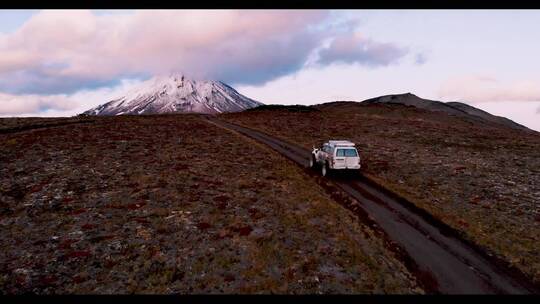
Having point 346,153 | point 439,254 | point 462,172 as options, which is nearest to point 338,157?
point 346,153

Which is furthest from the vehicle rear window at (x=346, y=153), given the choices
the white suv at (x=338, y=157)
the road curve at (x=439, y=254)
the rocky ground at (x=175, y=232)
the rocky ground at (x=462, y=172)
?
the road curve at (x=439, y=254)

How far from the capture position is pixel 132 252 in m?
15.9

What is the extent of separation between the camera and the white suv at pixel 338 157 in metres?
30.5

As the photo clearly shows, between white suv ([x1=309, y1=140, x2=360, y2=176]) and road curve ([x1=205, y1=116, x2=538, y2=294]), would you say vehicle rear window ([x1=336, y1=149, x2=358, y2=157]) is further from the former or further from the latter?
road curve ([x1=205, y1=116, x2=538, y2=294])

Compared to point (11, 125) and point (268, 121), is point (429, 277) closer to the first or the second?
point (11, 125)

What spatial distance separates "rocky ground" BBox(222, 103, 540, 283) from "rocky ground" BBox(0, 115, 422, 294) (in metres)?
5.75

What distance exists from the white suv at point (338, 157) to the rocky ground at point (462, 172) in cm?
230

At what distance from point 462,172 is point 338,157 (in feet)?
33.7

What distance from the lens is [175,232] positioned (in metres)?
17.8

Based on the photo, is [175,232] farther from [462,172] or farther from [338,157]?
[462,172]

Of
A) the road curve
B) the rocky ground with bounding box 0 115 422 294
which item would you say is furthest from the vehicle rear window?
the road curve

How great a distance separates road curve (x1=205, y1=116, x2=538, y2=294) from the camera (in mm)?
14594

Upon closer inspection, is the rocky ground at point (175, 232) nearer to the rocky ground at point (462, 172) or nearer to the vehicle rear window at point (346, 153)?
the vehicle rear window at point (346, 153)
